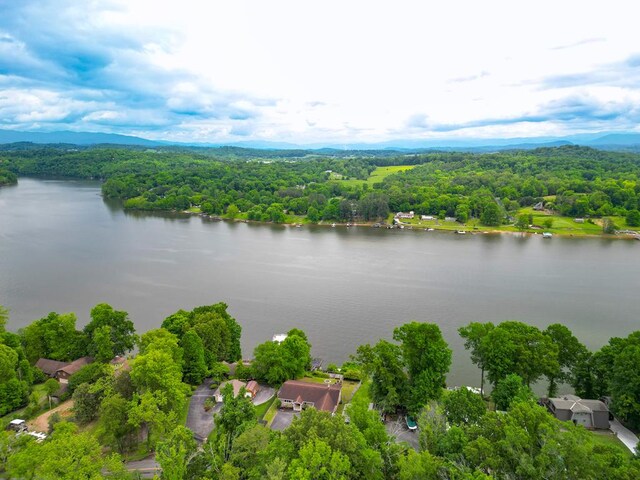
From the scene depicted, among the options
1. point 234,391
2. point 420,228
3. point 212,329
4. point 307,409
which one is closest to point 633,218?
point 420,228

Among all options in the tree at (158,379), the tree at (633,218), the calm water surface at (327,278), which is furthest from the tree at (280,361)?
the tree at (633,218)

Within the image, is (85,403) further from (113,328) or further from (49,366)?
(49,366)

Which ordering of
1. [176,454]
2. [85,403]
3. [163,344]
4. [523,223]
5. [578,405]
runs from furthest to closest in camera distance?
[523,223]
[163,344]
[578,405]
[85,403]
[176,454]

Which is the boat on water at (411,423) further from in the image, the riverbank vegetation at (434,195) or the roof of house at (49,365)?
the riverbank vegetation at (434,195)

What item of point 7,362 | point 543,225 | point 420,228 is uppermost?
point 7,362

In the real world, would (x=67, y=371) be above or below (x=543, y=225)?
above

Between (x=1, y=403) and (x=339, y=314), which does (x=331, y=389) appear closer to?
(x=339, y=314)
